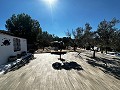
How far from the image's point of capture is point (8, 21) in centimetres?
3394

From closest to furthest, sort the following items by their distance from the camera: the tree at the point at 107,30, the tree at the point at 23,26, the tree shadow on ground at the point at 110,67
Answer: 1. the tree shadow on ground at the point at 110,67
2. the tree at the point at 107,30
3. the tree at the point at 23,26

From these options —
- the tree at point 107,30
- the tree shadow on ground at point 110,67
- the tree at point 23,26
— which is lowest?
the tree shadow on ground at point 110,67

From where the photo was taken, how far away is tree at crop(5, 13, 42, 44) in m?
32.3

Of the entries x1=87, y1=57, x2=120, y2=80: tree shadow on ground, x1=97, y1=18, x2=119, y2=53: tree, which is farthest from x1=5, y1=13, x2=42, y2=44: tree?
x1=87, y1=57, x2=120, y2=80: tree shadow on ground

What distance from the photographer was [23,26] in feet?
107

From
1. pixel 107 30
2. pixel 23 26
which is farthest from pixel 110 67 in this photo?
pixel 23 26

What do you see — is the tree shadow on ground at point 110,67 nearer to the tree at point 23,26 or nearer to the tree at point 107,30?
the tree at point 107,30

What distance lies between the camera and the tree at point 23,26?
32.3 metres

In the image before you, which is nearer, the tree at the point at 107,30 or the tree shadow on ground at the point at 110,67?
the tree shadow on ground at the point at 110,67

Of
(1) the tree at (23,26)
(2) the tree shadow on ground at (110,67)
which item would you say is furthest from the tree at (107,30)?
(1) the tree at (23,26)

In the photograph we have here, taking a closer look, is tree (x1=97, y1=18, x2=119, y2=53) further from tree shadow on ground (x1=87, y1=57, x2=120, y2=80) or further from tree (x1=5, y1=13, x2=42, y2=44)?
tree (x1=5, y1=13, x2=42, y2=44)

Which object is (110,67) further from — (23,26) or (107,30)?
(23,26)

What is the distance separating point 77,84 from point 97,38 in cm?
1338

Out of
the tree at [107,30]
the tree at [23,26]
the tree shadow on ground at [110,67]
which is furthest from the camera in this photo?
the tree at [23,26]
